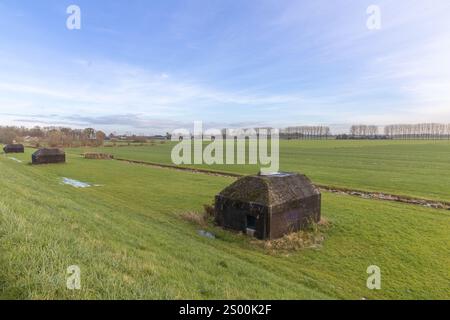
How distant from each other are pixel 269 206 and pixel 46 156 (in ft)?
172

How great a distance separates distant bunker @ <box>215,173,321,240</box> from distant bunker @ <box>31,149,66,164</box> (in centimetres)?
4842

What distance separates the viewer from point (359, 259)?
12.4 meters

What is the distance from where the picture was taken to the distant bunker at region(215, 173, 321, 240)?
14570 mm

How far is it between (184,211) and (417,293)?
13.8 metres

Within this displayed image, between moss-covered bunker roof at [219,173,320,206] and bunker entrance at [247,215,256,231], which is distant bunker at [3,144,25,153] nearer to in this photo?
moss-covered bunker roof at [219,173,320,206]

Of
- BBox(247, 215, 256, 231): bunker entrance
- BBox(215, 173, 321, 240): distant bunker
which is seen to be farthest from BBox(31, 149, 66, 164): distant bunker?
BBox(247, 215, 256, 231): bunker entrance

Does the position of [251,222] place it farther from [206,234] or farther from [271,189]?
[206,234]

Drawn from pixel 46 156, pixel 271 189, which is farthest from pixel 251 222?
pixel 46 156

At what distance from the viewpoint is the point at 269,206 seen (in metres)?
14.3
